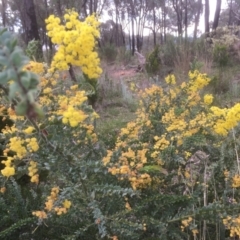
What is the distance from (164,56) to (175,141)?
24.0 ft

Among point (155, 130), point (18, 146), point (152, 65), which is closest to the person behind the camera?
point (18, 146)

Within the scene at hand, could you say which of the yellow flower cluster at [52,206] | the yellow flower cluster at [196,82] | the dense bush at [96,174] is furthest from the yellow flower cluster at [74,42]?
the yellow flower cluster at [196,82]

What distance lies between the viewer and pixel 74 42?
1.47 meters

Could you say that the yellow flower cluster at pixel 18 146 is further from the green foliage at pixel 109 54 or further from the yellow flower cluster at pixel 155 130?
the green foliage at pixel 109 54

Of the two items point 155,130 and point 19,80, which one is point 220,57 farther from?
point 19,80

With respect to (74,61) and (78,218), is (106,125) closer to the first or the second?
(78,218)

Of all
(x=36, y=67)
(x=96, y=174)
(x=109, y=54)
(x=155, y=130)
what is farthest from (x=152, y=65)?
(x=36, y=67)

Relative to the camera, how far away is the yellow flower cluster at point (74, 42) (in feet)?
4.79

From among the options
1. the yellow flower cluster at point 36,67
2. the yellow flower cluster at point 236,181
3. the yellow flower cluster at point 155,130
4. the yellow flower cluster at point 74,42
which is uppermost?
the yellow flower cluster at point 74,42

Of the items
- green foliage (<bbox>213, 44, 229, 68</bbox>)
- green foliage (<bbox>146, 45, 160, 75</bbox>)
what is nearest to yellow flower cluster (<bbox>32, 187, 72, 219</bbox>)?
green foliage (<bbox>146, 45, 160, 75</bbox>)

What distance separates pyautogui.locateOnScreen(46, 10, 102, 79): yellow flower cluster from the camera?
1.46 metres

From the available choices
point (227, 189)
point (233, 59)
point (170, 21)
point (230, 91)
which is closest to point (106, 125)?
point (230, 91)

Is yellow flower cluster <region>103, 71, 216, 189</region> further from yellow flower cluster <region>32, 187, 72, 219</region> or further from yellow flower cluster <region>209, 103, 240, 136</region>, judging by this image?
yellow flower cluster <region>32, 187, 72, 219</region>

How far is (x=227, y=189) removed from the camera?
199 centimetres
